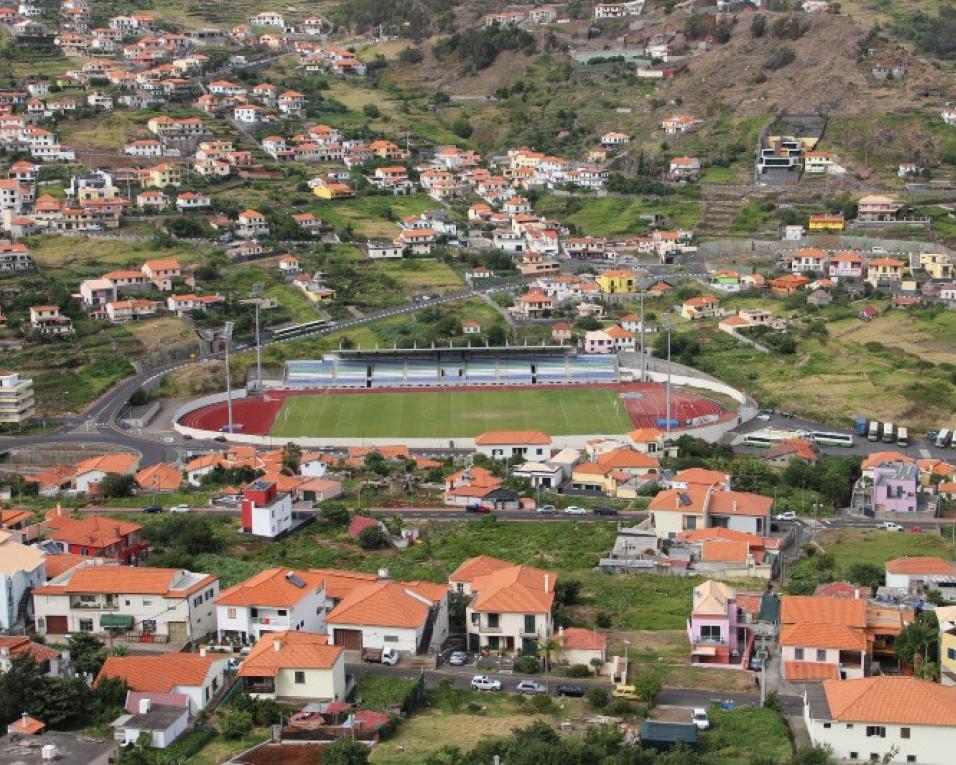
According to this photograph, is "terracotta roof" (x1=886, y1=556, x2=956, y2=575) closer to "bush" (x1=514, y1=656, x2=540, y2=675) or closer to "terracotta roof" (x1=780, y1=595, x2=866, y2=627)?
"terracotta roof" (x1=780, y1=595, x2=866, y2=627)

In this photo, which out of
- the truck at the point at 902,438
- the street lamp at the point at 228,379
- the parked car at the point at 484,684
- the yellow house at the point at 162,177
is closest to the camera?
the parked car at the point at 484,684

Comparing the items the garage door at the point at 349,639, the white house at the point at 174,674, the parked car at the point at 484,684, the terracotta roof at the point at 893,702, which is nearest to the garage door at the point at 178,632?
the white house at the point at 174,674

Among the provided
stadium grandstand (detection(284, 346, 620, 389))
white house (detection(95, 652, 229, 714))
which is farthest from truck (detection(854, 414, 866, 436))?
white house (detection(95, 652, 229, 714))

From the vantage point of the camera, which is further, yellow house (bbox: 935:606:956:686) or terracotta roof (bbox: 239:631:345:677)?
yellow house (bbox: 935:606:956:686)

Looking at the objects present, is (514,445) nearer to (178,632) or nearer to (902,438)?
(902,438)

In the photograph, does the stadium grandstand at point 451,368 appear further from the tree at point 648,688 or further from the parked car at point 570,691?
the tree at point 648,688

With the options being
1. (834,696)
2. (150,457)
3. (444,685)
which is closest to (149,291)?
(150,457)

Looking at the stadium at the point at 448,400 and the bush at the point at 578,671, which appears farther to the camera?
the stadium at the point at 448,400
